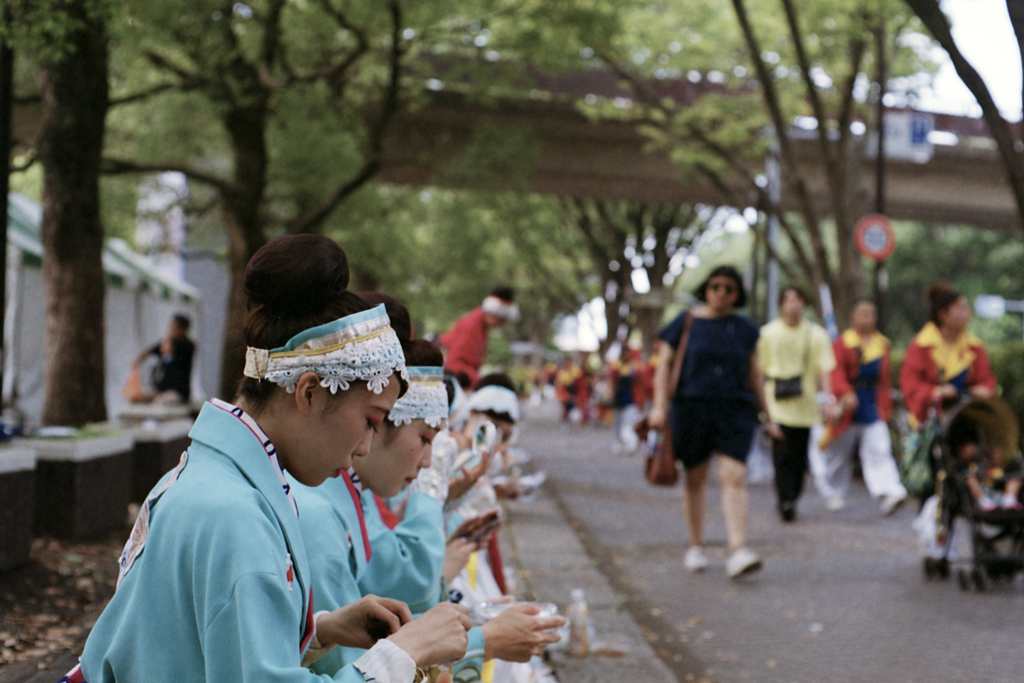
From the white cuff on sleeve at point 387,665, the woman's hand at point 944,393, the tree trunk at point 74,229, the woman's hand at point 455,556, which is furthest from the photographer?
the tree trunk at point 74,229

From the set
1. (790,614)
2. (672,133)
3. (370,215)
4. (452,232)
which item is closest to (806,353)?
(790,614)

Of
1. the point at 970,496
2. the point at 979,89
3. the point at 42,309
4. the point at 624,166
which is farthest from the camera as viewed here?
the point at 624,166

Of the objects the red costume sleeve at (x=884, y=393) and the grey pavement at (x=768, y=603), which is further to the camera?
the red costume sleeve at (x=884, y=393)

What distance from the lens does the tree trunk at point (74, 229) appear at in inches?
335

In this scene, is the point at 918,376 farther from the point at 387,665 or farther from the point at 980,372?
the point at 387,665

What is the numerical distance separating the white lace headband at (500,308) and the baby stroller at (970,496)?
3472 mm

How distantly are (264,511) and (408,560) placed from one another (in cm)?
118

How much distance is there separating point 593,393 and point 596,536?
22127 millimetres

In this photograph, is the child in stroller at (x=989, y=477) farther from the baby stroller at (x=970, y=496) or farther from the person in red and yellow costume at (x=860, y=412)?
the person in red and yellow costume at (x=860, y=412)

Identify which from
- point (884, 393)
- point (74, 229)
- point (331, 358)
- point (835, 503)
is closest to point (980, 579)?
point (835, 503)

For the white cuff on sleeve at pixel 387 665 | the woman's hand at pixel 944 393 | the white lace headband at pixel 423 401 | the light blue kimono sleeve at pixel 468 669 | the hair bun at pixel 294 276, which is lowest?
the light blue kimono sleeve at pixel 468 669

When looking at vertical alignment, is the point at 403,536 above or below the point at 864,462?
above

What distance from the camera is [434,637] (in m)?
1.98

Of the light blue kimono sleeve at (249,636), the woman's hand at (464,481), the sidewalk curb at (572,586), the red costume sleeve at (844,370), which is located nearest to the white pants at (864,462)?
the red costume sleeve at (844,370)
